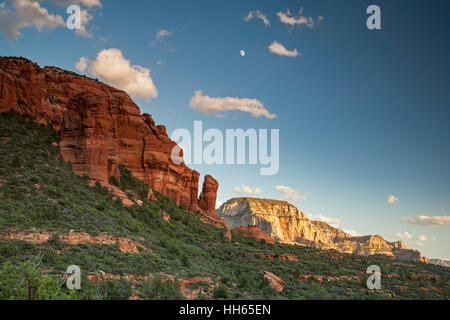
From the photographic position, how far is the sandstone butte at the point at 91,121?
33.9 meters

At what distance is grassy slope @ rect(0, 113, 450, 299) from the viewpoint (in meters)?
15.4

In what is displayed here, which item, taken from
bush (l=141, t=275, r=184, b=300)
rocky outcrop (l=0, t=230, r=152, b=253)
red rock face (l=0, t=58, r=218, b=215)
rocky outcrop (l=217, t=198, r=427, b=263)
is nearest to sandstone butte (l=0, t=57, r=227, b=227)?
red rock face (l=0, t=58, r=218, b=215)

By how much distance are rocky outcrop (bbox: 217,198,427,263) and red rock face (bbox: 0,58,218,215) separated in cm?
11700

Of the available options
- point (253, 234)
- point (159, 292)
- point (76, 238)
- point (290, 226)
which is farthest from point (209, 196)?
point (290, 226)

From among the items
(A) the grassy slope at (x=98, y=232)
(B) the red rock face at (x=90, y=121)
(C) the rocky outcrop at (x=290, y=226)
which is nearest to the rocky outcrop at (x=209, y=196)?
(B) the red rock face at (x=90, y=121)

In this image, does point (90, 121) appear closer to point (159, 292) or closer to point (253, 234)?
point (159, 292)

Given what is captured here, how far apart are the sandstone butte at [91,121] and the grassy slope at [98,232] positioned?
6.51ft

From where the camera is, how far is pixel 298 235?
556ft

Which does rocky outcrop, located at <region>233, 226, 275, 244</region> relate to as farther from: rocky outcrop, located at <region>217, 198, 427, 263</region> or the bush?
rocky outcrop, located at <region>217, 198, 427, 263</region>

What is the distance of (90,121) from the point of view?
1344 inches

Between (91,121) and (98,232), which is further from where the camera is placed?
(91,121)

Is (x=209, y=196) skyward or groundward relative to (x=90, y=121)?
groundward

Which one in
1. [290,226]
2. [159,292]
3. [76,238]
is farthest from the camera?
[290,226]

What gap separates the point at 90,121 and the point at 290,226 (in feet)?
492
